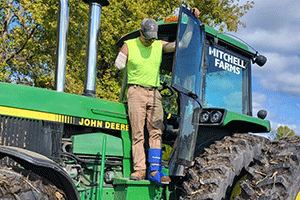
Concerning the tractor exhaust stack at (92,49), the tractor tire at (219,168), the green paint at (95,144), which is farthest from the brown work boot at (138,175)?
the tractor exhaust stack at (92,49)

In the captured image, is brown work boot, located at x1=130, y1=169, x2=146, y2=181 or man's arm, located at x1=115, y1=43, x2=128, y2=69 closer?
brown work boot, located at x1=130, y1=169, x2=146, y2=181

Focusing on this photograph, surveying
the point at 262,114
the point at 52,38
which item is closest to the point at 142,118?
the point at 262,114

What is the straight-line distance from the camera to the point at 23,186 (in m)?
2.98

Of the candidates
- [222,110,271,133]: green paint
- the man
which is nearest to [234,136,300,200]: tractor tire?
[222,110,271,133]: green paint

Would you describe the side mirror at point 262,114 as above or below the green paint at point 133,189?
above

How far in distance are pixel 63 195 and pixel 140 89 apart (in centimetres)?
141

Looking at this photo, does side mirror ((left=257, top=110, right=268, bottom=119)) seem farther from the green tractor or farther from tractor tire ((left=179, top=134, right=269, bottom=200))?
tractor tire ((left=179, top=134, right=269, bottom=200))

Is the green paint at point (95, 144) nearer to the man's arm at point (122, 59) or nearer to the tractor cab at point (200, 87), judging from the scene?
the tractor cab at point (200, 87)

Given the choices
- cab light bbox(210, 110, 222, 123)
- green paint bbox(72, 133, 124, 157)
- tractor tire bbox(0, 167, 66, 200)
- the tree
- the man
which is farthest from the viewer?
the tree

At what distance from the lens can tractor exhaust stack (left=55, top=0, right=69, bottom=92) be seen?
4.17 metres

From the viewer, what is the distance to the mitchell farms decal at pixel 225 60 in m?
4.81

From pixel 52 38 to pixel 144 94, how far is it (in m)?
9.43

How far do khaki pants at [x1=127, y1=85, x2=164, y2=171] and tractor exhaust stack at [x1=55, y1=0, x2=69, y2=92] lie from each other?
0.73 metres

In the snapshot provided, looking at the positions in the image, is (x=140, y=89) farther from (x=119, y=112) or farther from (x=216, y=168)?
(x=216, y=168)
